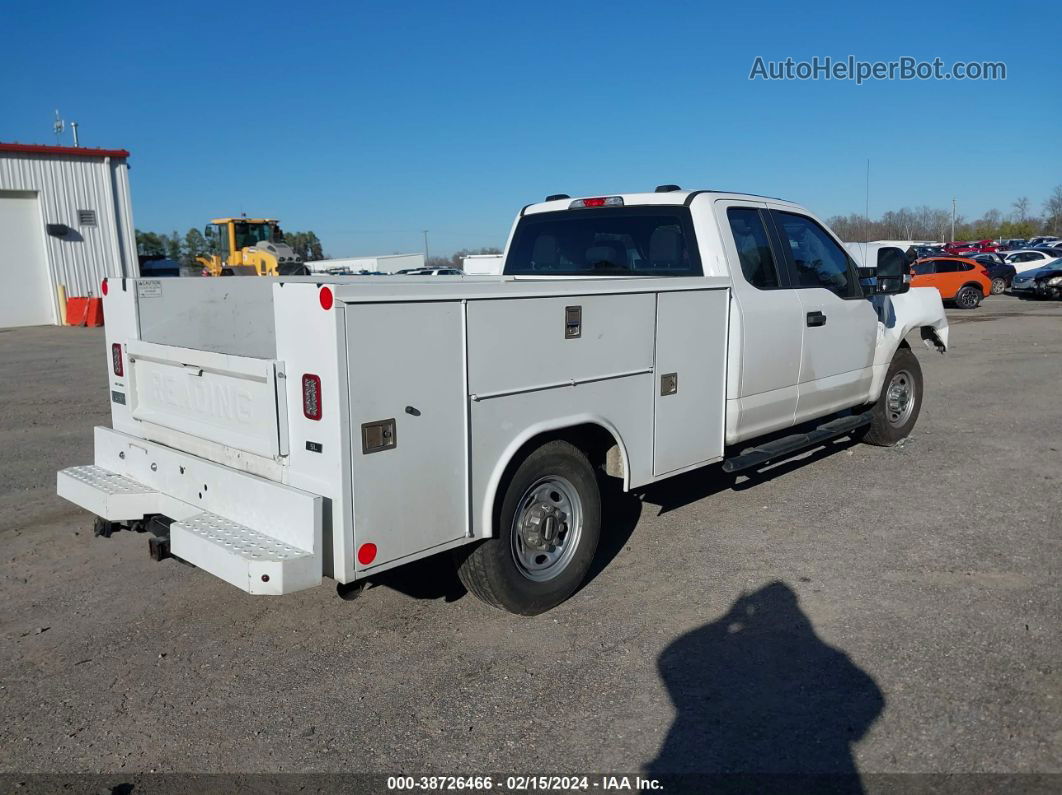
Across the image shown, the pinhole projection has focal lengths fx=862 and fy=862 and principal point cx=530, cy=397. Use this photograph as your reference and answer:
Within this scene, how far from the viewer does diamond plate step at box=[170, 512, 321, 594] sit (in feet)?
11.5

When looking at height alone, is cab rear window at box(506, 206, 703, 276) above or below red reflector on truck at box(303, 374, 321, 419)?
above

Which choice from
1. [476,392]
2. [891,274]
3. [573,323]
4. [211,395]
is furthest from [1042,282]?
[211,395]

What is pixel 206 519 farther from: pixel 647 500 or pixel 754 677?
pixel 647 500

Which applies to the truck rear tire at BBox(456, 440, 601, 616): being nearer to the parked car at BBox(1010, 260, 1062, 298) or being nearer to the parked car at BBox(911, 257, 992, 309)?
the parked car at BBox(911, 257, 992, 309)

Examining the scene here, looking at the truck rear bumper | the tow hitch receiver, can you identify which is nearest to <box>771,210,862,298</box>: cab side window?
the truck rear bumper

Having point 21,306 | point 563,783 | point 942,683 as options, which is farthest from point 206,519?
point 21,306

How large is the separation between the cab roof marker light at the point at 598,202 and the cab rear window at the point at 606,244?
3 cm

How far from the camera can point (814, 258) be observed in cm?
665

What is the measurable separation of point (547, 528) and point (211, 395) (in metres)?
1.85

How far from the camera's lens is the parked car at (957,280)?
28500mm

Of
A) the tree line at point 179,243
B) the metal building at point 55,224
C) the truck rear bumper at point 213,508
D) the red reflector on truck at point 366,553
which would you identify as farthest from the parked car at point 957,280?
the tree line at point 179,243

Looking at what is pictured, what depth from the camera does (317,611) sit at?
4.76 meters

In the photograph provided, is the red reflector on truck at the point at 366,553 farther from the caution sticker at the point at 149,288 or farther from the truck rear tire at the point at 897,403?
the truck rear tire at the point at 897,403

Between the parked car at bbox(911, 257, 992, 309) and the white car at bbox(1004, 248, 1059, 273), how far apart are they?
868 centimetres
